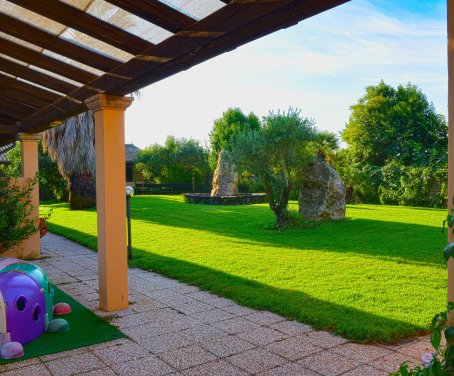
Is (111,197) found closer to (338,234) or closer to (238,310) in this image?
(238,310)

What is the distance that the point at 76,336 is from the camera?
4.53m

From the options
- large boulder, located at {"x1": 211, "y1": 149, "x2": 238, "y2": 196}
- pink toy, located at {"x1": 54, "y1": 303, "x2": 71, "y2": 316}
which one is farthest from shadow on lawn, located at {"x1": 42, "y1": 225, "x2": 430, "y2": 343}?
large boulder, located at {"x1": 211, "y1": 149, "x2": 238, "y2": 196}

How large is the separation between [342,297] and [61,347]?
3532mm

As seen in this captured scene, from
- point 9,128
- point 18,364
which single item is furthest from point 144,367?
point 9,128

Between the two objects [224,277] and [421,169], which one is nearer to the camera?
[224,277]

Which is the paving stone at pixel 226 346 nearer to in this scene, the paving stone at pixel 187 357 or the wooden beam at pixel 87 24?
the paving stone at pixel 187 357

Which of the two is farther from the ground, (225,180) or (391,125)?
(391,125)

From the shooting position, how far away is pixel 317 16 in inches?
112

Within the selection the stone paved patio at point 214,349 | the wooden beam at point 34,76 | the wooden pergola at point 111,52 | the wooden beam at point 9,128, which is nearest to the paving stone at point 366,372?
the stone paved patio at point 214,349

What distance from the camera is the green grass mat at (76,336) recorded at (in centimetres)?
419

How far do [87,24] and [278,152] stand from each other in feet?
30.2

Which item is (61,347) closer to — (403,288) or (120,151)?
(120,151)

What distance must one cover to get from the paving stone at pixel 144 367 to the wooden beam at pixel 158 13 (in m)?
2.95

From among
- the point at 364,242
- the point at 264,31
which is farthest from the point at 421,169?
the point at 264,31
